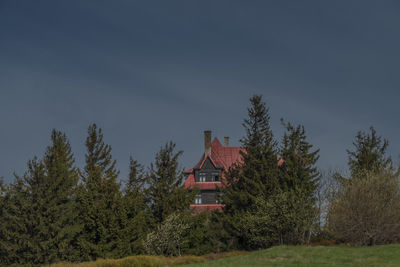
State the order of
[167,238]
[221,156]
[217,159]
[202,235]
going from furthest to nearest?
1. [221,156]
2. [217,159]
3. [202,235]
4. [167,238]

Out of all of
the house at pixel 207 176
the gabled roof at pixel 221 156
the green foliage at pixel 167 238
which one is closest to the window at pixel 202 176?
the house at pixel 207 176

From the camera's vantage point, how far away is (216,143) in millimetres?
69250

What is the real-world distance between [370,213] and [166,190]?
64.6 feet

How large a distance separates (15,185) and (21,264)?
25.1 ft

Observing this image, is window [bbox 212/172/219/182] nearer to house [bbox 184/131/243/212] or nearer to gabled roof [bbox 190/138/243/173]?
house [bbox 184/131/243/212]

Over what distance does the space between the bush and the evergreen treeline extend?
11cm

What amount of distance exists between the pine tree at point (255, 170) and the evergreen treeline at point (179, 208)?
116 mm

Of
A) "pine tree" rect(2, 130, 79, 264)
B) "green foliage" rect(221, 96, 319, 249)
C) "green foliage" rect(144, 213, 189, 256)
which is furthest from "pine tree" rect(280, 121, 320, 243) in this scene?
"pine tree" rect(2, 130, 79, 264)

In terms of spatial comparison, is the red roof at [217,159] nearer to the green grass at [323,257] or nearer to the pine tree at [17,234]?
the pine tree at [17,234]

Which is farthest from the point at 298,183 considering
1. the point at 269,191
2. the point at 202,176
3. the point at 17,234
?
the point at 17,234

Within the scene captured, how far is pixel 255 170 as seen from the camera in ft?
155

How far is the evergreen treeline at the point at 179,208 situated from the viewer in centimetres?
3928

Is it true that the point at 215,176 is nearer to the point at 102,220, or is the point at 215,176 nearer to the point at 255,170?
the point at 255,170

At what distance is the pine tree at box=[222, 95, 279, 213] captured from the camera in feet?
152
